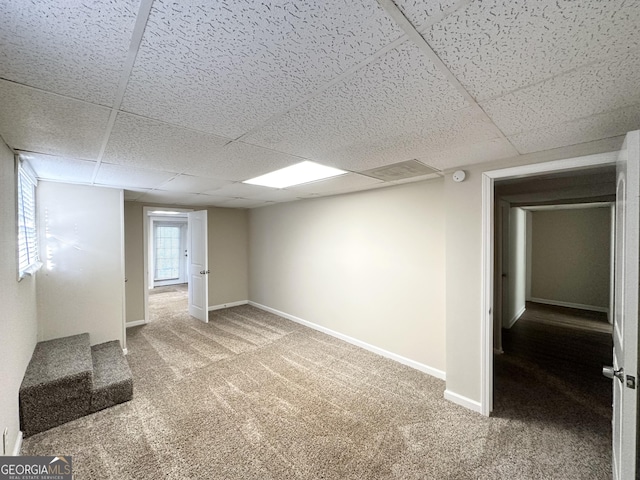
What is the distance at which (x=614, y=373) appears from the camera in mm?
1362

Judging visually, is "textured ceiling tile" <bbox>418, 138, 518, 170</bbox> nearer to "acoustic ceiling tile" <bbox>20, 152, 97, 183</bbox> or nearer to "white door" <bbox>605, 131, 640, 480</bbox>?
"white door" <bbox>605, 131, 640, 480</bbox>

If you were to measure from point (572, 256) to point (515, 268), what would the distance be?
2.46m

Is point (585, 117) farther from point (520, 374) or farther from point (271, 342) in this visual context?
point (271, 342)

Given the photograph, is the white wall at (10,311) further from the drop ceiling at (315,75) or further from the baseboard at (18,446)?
the drop ceiling at (315,75)

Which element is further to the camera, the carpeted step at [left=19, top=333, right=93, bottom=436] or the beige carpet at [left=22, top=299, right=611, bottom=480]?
the carpeted step at [left=19, top=333, right=93, bottom=436]

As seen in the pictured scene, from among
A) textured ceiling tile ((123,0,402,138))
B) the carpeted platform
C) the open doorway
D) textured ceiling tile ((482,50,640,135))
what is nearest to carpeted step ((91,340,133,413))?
the carpeted platform

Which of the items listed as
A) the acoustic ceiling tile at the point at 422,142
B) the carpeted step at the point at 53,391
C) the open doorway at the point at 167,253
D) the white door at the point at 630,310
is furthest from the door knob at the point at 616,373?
the open doorway at the point at 167,253

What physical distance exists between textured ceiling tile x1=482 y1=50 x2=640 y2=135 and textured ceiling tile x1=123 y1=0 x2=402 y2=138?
78 centimetres

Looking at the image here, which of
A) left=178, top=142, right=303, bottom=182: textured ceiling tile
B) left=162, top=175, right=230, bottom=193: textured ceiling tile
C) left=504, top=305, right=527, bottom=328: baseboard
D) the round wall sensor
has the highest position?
left=162, top=175, right=230, bottom=193: textured ceiling tile

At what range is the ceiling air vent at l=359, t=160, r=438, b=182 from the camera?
2.38 metres

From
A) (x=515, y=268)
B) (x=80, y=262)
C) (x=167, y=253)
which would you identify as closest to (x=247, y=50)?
(x=80, y=262)

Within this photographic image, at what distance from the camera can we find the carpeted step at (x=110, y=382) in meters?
2.41

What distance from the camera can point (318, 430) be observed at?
2.16 m

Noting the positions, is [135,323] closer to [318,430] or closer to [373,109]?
[318,430]
